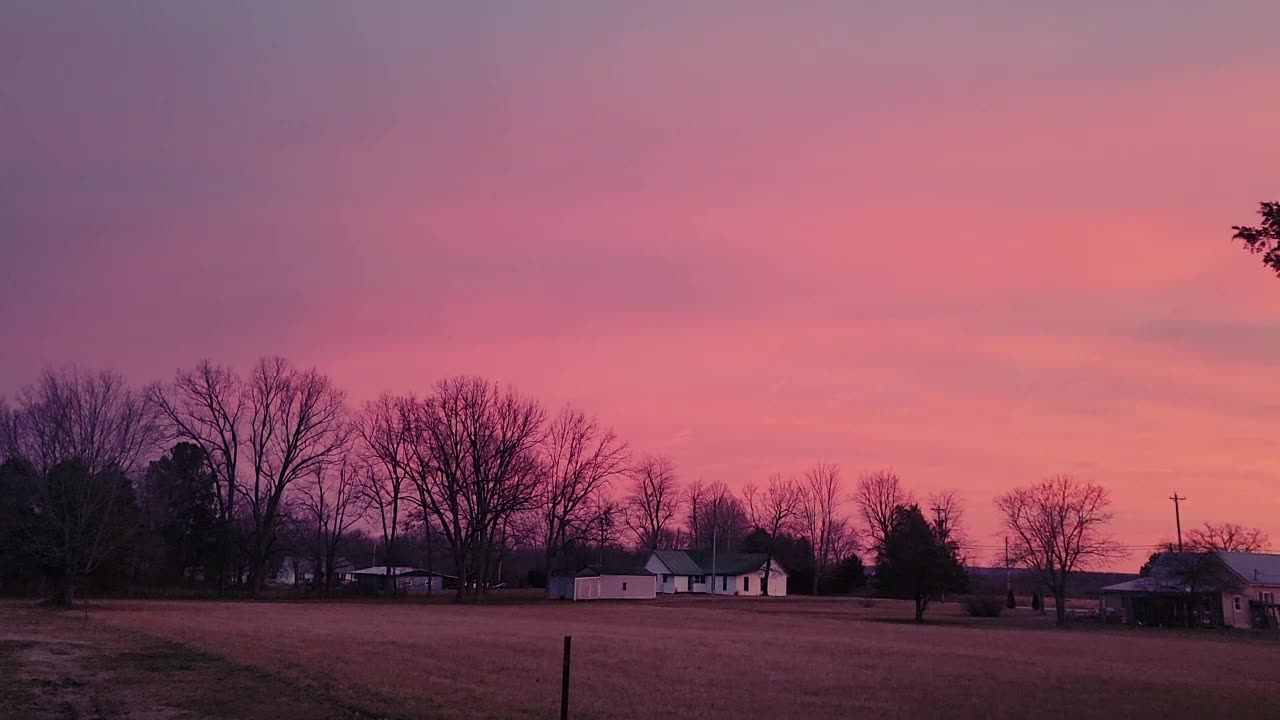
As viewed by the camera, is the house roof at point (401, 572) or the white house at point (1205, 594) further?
the house roof at point (401, 572)

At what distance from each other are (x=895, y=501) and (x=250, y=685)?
12948cm

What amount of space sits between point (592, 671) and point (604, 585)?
249 feet

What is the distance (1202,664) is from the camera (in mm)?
36875

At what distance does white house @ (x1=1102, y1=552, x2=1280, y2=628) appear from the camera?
71625 millimetres

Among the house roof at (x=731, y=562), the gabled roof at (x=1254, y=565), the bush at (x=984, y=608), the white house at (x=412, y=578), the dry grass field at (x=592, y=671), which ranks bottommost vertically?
the white house at (x=412, y=578)

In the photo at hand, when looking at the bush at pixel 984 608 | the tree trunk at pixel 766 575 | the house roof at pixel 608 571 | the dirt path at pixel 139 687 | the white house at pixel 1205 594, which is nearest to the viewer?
the dirt path at pixel 139 687

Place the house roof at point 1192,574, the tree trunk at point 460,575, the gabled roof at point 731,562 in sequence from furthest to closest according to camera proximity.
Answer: the gabled roof at point 731,562
the tree trunk at point 460,575
the house roof at point 1192,574

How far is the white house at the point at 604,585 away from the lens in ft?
328

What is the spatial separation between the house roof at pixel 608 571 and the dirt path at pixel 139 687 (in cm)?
7165

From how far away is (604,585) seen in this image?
335ft

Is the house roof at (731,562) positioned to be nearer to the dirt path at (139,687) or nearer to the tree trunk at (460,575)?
the tree trunk at (460,575)

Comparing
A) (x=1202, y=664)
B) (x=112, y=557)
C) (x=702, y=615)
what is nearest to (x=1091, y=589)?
(x=702, y=615)

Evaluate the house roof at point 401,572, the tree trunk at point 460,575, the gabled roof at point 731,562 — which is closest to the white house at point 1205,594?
the gabled roof at point 731,562

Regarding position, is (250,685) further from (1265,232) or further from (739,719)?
(1265,232)
